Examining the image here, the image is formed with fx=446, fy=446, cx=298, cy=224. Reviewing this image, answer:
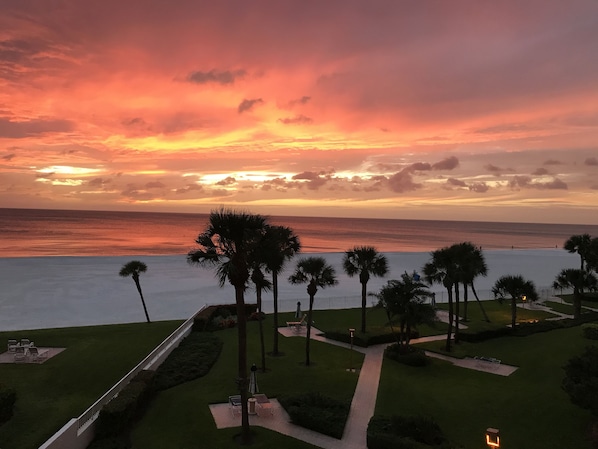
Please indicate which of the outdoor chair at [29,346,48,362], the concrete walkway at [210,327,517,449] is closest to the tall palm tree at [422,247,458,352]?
the concrete walkway at [210,327,517,449]

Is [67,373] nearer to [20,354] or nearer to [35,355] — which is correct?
[35,355]

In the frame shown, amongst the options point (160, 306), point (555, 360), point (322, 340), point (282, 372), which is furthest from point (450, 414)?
point (160, 306)

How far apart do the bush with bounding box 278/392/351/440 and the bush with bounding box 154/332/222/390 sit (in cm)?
567

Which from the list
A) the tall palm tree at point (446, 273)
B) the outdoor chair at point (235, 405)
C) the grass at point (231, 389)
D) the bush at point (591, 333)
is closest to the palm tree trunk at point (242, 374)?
the grass at point (231, 389)

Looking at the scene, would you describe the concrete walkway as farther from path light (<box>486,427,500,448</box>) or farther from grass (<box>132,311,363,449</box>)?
path light (<box>486,427,500,448</box>)

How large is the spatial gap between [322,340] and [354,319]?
7.14 m

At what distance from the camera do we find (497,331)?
3219 centimetres

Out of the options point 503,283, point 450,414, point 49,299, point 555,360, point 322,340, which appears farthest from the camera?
point 49,299

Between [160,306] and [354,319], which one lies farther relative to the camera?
[160,306]

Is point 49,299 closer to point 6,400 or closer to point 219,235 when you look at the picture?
point 6,400

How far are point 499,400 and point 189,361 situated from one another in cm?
1567

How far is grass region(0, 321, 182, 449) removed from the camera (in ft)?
53.4

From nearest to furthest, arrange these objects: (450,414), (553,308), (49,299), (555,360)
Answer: (450,414)
(555,360)
(553,308)
(49,299)

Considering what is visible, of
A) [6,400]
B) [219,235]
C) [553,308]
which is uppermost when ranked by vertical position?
[219,235]
